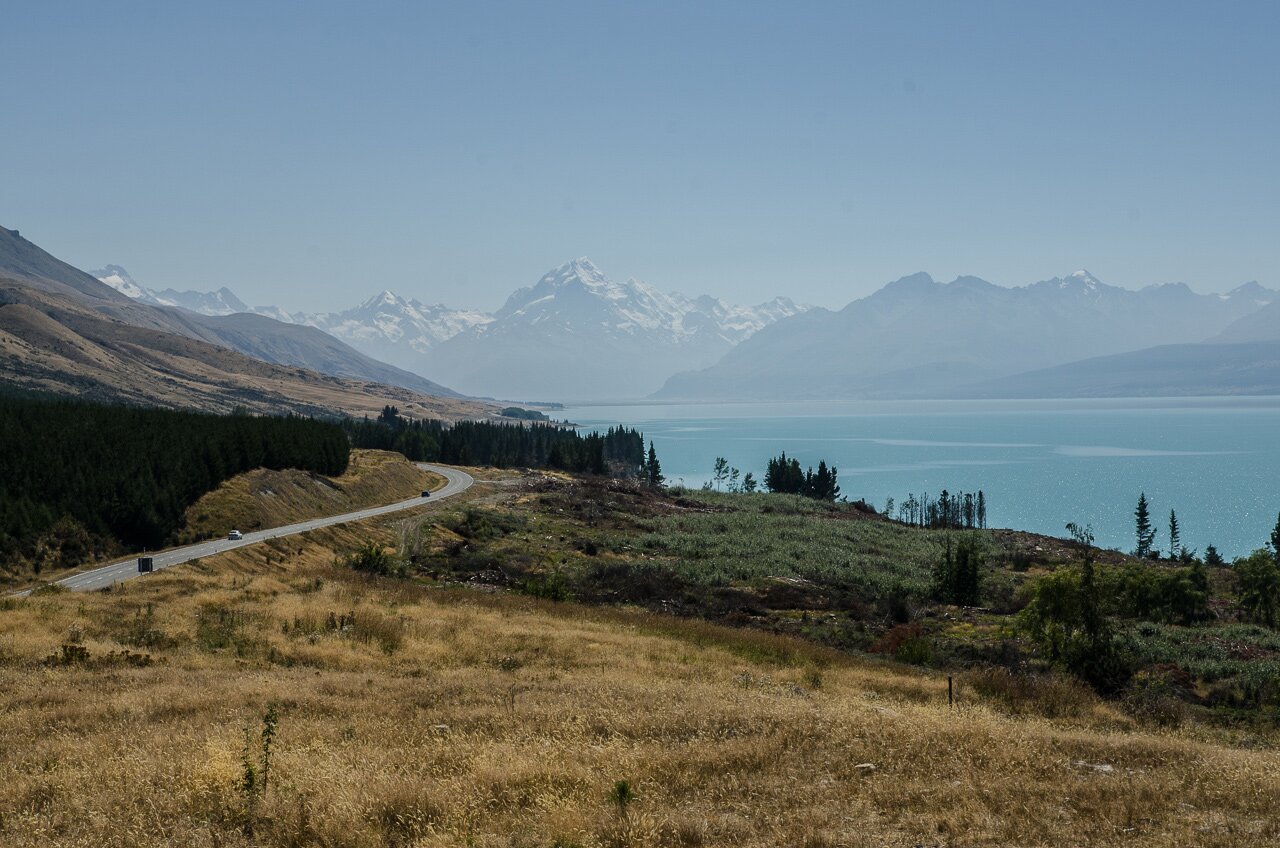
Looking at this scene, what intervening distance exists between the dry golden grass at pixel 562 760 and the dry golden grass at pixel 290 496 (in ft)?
148

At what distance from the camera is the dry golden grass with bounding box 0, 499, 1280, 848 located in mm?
10258

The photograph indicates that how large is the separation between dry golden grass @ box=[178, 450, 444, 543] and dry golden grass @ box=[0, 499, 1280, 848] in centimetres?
4519

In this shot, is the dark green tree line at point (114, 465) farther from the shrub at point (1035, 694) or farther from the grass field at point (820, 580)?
the shrub at point (1035, 694)

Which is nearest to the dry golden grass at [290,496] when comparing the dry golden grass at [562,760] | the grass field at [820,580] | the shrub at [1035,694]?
the grass field at [820,580]

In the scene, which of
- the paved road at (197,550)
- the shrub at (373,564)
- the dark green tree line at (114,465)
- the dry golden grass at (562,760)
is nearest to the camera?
the dry golden grass at (562,760)

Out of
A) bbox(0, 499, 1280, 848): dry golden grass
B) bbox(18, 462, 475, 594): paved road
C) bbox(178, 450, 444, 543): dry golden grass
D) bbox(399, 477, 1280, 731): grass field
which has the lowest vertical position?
bbox(399, 477, 1280, 731): grass field

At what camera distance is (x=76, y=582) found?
43938 millimetres

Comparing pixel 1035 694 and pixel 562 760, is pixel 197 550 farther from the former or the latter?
pixel 1035 694

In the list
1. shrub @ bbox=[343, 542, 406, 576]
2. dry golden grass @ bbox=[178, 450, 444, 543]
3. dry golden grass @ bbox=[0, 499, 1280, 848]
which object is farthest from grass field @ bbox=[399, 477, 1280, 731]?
dry golden grass @ bbox=[178, 450, 444, 543]

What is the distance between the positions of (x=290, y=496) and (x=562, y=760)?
72099mm

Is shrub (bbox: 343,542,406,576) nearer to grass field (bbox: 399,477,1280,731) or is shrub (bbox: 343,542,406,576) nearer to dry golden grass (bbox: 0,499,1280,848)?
grass field (bbox: 399,477,1280,731)

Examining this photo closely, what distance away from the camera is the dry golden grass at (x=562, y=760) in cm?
1026

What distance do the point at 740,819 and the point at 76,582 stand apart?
151 ft

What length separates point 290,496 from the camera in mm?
77250
